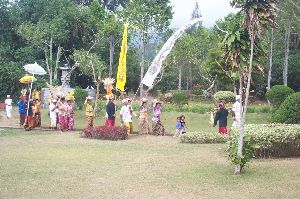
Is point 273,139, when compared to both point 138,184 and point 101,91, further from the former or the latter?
point 101,91

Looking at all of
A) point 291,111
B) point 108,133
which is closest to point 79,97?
point 108,133

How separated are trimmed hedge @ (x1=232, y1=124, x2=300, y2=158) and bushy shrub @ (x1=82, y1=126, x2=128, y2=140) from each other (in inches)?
212

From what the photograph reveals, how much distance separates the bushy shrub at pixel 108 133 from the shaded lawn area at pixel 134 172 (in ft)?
4.92

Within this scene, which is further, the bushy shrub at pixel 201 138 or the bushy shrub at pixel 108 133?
the bushy shrub at pixel 108 133

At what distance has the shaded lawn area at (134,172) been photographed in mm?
8859

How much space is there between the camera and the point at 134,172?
10.8 meters

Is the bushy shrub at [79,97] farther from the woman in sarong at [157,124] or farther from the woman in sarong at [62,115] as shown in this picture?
A: the woman in sarong at [157,124]

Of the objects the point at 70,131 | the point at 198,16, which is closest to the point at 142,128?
the point at 70,131

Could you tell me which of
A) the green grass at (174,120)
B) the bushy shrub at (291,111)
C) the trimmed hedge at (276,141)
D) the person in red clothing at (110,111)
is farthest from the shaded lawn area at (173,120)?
the trimmed hedge at (276,141)

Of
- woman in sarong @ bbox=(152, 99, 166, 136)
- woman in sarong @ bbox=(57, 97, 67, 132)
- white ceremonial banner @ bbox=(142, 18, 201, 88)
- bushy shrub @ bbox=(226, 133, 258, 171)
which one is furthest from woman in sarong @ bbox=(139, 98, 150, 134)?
bushy shrub @ bbox=(226, 133, 258, 171)

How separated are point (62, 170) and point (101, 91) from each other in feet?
102

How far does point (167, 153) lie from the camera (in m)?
13.5

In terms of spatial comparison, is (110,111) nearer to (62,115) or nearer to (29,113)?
(62,115)

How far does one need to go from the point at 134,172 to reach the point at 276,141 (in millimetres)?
4118
